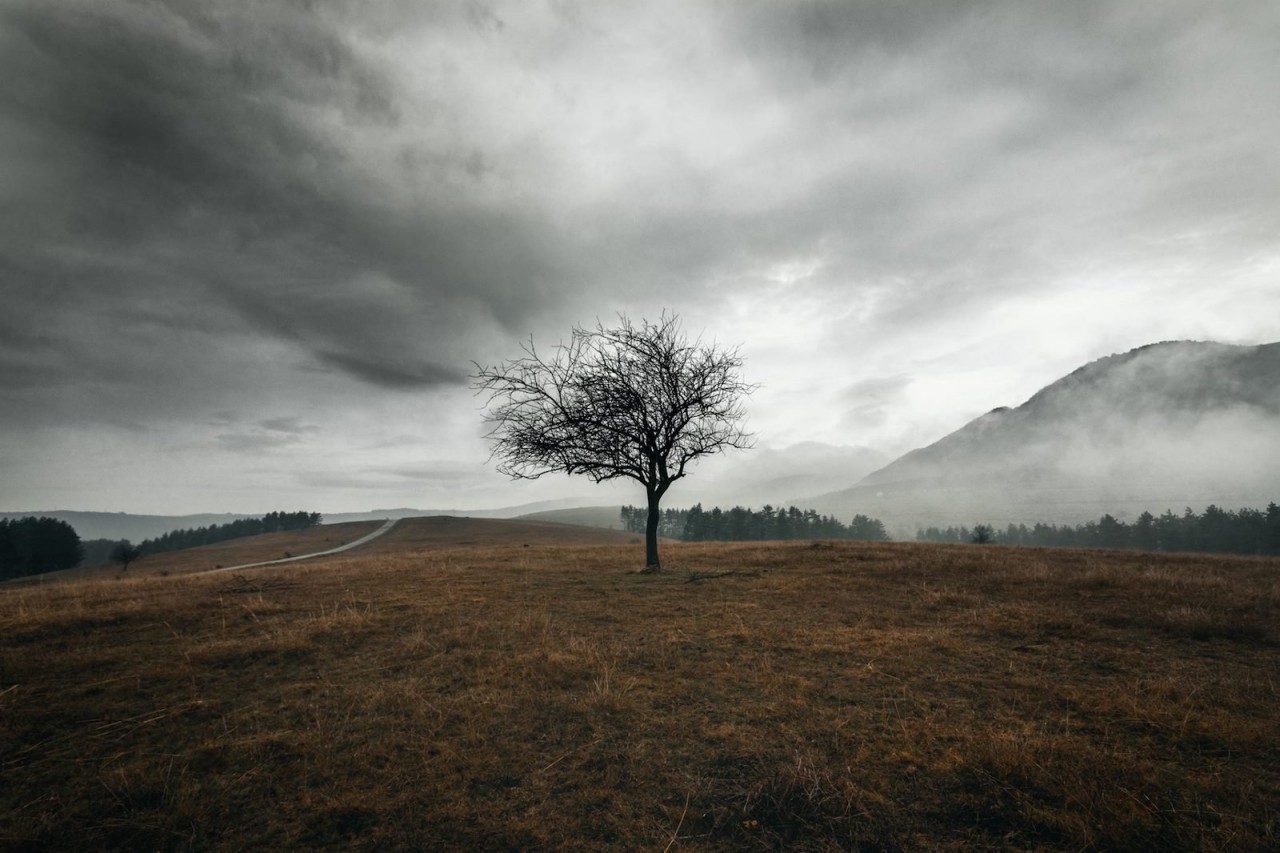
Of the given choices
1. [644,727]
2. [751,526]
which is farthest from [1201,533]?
[644,727]

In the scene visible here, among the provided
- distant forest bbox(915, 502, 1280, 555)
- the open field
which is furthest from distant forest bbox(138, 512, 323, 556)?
the open field

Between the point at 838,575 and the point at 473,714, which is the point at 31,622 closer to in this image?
the point at 473,714

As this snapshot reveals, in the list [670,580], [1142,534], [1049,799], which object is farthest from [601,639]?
[1142,534]

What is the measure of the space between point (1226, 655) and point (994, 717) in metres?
5.23

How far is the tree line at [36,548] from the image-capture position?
267 ft

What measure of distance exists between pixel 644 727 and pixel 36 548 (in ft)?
439

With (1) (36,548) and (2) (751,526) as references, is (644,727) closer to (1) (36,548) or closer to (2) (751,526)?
(2) (751,526)

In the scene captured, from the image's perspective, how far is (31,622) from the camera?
859 centimetres

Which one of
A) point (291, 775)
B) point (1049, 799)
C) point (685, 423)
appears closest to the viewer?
point (1049, 799)

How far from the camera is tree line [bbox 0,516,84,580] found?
81.4 m

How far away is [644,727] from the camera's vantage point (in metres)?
5.04

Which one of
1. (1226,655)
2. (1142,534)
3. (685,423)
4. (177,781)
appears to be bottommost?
(1142,534)

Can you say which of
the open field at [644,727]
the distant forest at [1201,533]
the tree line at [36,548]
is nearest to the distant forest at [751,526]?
the distant forest at [1201,533]

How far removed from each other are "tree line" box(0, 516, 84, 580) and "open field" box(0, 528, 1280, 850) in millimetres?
116881
